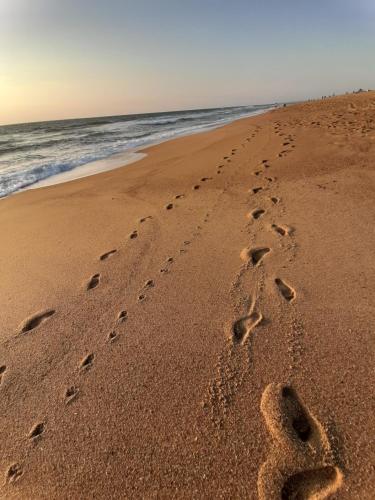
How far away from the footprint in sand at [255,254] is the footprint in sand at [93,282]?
4.75 feet

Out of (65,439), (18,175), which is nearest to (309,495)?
(65,439)

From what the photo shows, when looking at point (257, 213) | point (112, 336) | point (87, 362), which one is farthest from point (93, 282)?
point (257, 213)

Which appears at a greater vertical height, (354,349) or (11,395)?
(354,349)

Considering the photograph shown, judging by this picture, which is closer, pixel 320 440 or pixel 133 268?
pixel 320 440

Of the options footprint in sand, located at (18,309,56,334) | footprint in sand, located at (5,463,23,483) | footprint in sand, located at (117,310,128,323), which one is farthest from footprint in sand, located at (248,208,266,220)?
footprint in sand, located at (5,463,23,483)

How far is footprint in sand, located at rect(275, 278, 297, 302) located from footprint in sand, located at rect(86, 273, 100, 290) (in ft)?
5.53

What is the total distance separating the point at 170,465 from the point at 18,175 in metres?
9.94

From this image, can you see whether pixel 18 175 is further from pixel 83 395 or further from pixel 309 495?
pixel 309 495

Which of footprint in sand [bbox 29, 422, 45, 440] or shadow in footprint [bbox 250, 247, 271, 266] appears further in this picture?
shadow in footprint [bbox 250, 247, 271, 266]

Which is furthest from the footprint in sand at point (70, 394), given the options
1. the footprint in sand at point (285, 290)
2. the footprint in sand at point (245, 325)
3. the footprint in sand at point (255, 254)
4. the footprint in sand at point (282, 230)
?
the footprint in sand at point (282, 230)

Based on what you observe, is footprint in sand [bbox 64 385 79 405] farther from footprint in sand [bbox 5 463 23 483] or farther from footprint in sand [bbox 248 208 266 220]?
footprint in sand [bbox 248 208 266 220]

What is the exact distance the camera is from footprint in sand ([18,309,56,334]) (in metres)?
2.74

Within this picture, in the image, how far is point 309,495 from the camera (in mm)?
1425

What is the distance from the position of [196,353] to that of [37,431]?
3.36ft
